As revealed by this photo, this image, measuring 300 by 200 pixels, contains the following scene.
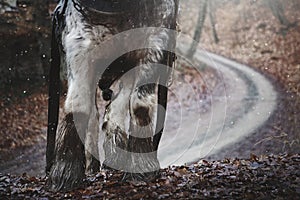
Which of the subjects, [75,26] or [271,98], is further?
[271,98]

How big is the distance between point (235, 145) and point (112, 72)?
1.92 m

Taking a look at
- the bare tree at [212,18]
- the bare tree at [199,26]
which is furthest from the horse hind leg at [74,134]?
the bare tree at [212,18]

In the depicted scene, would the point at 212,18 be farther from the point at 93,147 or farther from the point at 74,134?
the point at 74,134

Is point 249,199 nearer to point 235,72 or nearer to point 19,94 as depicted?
point 19,94

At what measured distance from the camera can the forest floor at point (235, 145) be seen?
205cm

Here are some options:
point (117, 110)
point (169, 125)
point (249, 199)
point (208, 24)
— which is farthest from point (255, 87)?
point (249, 199)

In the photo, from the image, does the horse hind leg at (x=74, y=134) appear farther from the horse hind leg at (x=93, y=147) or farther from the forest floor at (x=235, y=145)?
the horse hind leg at (x=93, y=147)

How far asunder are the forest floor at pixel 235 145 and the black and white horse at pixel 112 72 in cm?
12

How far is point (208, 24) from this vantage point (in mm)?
→ 6754

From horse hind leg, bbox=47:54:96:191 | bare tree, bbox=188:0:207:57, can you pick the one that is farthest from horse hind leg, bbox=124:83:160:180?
bare tree, bbox=188:0:207:57

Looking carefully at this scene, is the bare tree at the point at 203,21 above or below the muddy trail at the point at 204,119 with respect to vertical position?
above

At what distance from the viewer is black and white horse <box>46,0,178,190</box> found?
2.10m

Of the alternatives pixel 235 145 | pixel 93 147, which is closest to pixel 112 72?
pixel 93 147

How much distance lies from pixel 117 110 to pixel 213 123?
6.77ft
